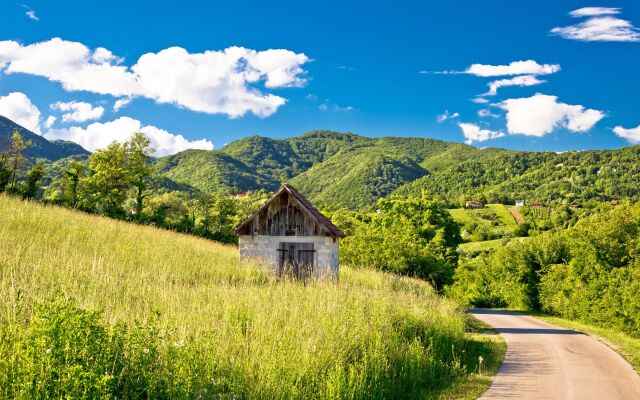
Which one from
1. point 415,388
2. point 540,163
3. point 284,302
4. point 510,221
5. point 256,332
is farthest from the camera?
point 540,163

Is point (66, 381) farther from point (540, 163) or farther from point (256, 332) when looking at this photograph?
point (540, 163)

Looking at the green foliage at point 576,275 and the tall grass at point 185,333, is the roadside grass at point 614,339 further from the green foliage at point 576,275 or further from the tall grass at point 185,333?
the tall grass at point 185,333

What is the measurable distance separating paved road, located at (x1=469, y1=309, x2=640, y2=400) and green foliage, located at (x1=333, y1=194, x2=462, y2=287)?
14.8 meters

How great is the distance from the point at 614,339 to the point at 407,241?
18757 millimetres

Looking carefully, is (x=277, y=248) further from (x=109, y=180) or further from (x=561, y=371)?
(x=109, y=180)

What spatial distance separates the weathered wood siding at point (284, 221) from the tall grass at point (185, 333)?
4712mm

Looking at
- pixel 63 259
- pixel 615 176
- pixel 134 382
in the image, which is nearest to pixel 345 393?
pixel 134 382

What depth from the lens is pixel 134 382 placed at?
644 centimetres

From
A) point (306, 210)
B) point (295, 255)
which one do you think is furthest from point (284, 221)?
point (295, 255)

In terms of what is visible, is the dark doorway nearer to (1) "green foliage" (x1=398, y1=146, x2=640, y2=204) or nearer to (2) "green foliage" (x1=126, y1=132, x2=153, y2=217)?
(2) "green foliage" (x1=126, y1=132, x2=153, y2=217)

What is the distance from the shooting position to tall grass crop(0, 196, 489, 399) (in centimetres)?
590

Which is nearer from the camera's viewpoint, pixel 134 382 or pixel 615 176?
pixel 134 382

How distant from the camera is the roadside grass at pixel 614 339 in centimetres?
1557

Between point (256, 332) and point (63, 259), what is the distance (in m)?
5.81
